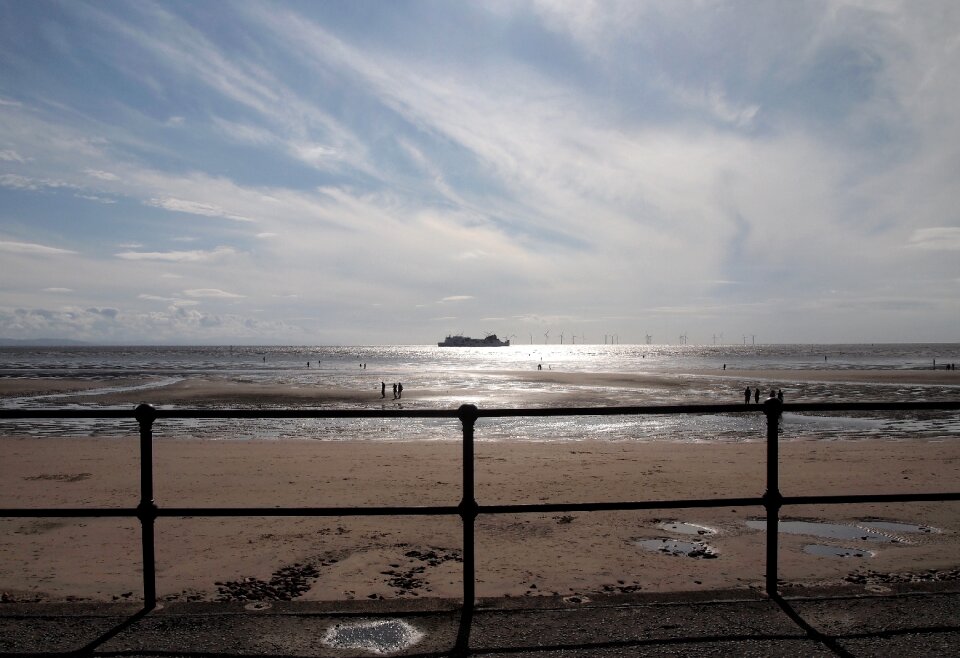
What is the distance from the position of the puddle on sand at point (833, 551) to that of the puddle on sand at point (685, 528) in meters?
1.09

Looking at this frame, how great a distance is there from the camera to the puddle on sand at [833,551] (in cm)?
741

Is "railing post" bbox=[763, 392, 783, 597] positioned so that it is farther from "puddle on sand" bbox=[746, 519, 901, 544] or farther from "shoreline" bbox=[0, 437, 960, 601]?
"puddle on sand" bbox=[746, 519, 901, 544]

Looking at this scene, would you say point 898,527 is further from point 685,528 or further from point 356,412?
point 356,412

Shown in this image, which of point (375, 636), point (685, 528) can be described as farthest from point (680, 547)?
point (375, 636)

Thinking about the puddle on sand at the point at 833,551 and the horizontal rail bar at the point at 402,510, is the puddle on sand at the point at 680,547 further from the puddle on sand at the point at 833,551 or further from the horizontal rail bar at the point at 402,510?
the horizontal rail bar at the point at 402,510

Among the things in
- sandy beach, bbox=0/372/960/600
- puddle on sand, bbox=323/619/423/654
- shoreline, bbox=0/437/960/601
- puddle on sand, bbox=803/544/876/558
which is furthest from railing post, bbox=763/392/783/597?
puddle on sand, bbox=803/544/876/558

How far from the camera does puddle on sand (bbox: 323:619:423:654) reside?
11.9ft

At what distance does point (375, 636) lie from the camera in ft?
12.3

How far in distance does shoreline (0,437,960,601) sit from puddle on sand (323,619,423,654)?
134 centimetres

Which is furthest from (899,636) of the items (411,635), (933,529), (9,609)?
(933,529)

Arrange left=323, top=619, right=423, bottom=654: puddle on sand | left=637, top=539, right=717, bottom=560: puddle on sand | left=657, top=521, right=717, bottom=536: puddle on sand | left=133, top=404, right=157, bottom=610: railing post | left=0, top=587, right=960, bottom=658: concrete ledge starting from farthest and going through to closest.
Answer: left=657, top=521, right=717, bottom=536: puddle on sand
left=637, top=539, right=717, bottom=560: puddle on sand
left=133, top=404, right=157, bottom=610: railing post
left=323, top=619, right=423, bottom=654: puddle on sand
left=0, top=587, right=960, bottom=658: concrete ledge

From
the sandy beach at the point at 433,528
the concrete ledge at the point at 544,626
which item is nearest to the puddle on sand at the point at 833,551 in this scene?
the sandy beach at the point at 433,528

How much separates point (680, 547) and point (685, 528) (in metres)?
0.95

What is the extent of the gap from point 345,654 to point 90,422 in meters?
25.9
